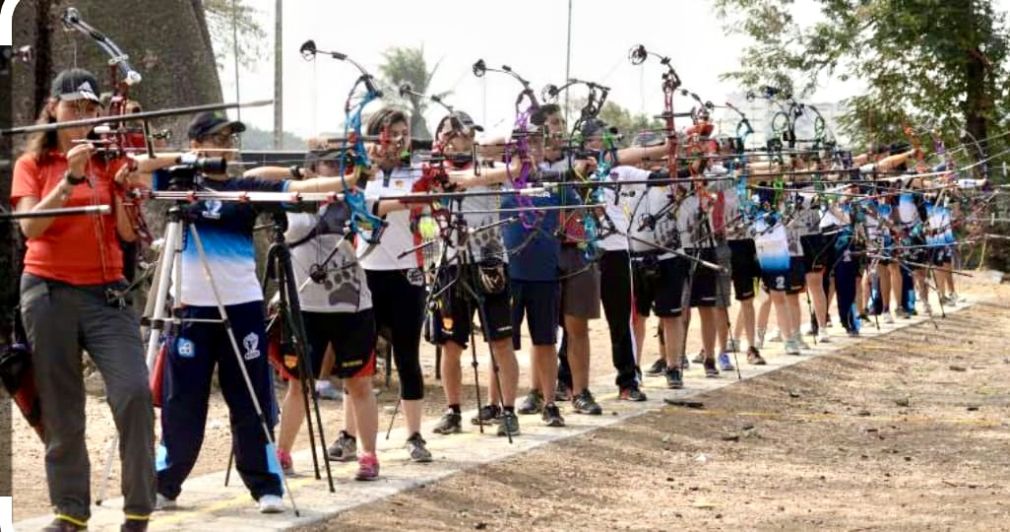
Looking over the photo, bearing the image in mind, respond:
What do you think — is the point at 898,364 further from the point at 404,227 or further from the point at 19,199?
the point at 19,199

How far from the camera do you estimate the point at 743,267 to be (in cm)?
1703

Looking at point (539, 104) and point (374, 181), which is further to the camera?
point (539, 104)

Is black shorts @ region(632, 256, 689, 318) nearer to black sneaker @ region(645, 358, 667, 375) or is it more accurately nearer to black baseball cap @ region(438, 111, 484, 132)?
black sneaker @ region(645, 358, 667, 375)

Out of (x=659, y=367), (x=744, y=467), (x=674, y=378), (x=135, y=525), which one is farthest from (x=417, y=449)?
(x=659, y=367)

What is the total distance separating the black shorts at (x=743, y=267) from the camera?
1700cm

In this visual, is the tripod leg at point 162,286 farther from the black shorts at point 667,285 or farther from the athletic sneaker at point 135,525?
the black shorts at point 667,285

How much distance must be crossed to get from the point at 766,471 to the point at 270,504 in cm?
357

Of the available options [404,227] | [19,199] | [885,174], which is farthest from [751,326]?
[19,199]

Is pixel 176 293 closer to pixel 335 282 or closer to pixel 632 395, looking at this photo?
pixel 335 282

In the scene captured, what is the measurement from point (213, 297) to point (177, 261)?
0.80 feet

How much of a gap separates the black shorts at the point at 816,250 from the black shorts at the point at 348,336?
9.64 m

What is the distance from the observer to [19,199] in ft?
24.9

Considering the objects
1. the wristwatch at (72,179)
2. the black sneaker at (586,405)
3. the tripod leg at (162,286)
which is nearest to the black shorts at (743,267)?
the black sneaker at (586,405)

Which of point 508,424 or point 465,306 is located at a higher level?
point 465,306
